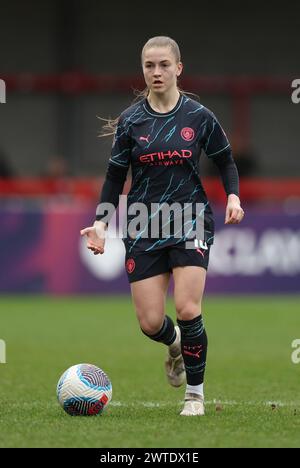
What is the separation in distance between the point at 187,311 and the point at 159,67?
146 cm

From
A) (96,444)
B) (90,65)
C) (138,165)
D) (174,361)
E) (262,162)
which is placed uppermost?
(90,65)

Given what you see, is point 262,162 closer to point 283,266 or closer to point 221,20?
point 221,20

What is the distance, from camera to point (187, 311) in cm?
669

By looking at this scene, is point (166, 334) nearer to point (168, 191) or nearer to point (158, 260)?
point (158, 260)

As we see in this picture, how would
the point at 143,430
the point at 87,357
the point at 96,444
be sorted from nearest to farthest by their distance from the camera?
1. the point at 96,444
2. the point at 143,430
3. the point at 87,357

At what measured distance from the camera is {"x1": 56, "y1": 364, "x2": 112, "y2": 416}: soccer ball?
674 centimetres

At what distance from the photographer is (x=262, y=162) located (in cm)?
2569

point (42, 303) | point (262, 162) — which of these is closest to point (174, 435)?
point (42, 303)

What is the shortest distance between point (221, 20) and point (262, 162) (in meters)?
3.33

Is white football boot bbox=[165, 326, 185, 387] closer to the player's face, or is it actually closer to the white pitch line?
the white pitch line

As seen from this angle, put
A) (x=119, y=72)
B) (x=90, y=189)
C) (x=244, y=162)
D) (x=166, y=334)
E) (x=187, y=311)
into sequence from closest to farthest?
(x=187, y=311)
(x=166, y=334)
(x=90, y=189)
(x=244, y=162)
(x=119, y=72)

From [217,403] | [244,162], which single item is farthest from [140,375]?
[244,162]

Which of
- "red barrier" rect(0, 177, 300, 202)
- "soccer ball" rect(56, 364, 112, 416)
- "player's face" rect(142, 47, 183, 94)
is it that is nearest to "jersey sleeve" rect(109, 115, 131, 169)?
"player's face" rect(142, 47, 183, 94)

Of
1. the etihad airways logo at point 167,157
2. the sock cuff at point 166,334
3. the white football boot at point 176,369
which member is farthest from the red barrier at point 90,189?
the etihad airways logo at point 167,157
